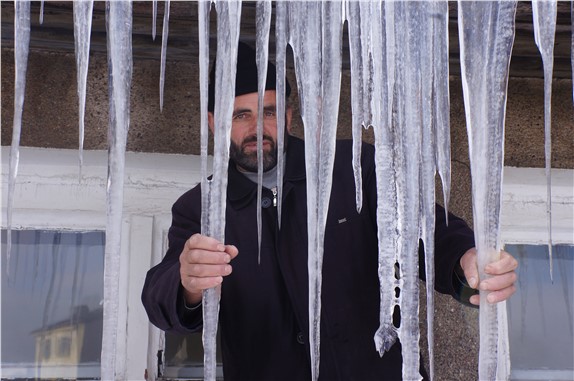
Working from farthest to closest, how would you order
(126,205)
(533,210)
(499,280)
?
(533,210) < (126,205) < (499,280)

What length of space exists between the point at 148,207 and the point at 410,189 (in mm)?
1385

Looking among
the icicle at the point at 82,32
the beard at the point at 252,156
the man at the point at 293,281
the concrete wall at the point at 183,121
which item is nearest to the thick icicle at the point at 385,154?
the man at the point at 293,281

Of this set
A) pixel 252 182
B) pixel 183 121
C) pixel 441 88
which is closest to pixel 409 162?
pixel 441 88

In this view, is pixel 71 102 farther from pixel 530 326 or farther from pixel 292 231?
pixel 530 326

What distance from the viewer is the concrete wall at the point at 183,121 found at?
3273 mm

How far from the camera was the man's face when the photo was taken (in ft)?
9.59

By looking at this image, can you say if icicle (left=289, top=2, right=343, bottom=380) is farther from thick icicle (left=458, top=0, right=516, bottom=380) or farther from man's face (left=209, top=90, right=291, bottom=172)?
man's face (left=209, top=90, right=291, bottom=172)

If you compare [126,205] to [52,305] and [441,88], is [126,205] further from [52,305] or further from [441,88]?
[441,88]

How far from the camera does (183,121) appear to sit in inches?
132

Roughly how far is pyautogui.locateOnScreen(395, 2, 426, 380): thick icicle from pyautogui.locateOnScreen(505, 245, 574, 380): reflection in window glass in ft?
4.64

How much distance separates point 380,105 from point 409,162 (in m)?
0.16

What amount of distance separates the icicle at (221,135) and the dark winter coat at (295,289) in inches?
20.3

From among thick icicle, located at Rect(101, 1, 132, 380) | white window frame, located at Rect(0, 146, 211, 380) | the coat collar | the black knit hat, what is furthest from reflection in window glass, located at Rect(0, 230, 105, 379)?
thick icicle, located at Rect(101, 1, 132, 380)

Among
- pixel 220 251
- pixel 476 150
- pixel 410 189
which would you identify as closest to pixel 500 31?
pixel 476 150
